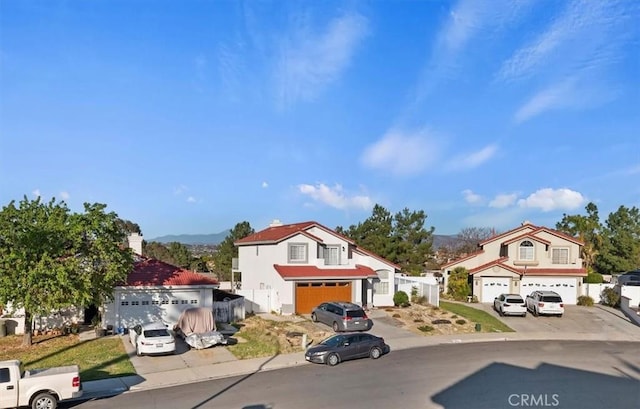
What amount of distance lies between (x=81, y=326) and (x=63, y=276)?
6951 millimetres

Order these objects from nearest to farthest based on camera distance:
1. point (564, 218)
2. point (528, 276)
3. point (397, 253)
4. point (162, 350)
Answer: point (162, 350)
point (528, 276)
point (397, 253)
point (564, 218)

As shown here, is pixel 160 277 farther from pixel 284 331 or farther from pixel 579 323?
pixel 579 323

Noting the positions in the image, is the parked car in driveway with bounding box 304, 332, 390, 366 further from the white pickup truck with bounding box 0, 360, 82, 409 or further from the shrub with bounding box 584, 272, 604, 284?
the shrub with bounding box 584, 272, 604, 284

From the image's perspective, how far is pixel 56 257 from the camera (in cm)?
2473

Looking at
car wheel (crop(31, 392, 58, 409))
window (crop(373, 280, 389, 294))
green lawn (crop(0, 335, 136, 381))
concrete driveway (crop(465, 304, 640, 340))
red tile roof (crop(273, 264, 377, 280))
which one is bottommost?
concrete driveway (crop(465, 304, 640, 340))

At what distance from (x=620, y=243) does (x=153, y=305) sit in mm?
51838

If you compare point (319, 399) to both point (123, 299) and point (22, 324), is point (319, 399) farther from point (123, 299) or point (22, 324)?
point (22, 324)

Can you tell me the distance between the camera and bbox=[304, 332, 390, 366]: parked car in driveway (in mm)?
22125

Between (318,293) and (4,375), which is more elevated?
(318,293)

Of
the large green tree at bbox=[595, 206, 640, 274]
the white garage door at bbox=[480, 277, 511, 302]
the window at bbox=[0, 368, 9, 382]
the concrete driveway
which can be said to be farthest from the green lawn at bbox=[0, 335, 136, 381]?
the large green tree at bbox=[595, 206, 640, 274]

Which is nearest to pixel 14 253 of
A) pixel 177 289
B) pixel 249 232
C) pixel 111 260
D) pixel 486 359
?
pixel 111 260

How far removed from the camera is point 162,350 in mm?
22562

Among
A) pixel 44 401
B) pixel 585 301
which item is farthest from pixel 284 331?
pixel 585 301

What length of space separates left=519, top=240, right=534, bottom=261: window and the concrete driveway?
558 cm
